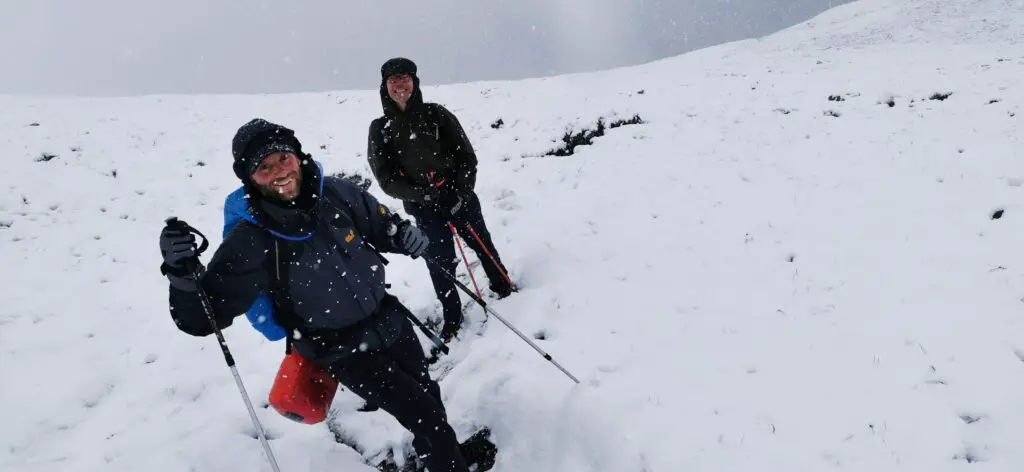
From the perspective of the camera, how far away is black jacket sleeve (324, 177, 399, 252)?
12.8 ft

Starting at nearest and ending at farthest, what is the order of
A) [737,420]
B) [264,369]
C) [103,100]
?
[737,420] → [264,369] → [103,100]

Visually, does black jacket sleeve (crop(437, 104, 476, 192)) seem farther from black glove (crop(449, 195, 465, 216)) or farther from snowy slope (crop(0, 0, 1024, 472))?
snowy slope (crop(0, 0, 1024, 472))

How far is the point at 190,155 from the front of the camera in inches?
582

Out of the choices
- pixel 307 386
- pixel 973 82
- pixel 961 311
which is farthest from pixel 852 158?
pixel 307 386

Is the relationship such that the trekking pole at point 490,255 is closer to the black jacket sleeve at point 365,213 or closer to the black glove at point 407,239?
the black glove at point 407,239

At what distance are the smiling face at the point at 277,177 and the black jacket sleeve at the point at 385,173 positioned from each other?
2260 millimetres

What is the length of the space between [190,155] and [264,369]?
11.4m

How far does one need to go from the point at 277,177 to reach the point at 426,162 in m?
2.52

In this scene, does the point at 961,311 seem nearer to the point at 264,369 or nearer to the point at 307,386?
the point at 307,386

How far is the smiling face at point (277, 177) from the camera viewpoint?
3.29 metres

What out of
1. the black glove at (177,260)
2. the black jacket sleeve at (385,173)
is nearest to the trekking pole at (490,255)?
the black jacket sleeve at (385,173)

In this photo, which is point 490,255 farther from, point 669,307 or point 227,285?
point 227,285

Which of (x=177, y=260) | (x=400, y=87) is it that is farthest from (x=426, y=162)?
(x=177, y=260)

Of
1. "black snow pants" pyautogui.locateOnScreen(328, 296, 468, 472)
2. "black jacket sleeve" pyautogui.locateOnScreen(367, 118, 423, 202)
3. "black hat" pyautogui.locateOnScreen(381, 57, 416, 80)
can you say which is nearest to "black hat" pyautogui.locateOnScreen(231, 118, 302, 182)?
"black snow pants" pyautogui.locateOnScreen(328, 296, 468, 472)
